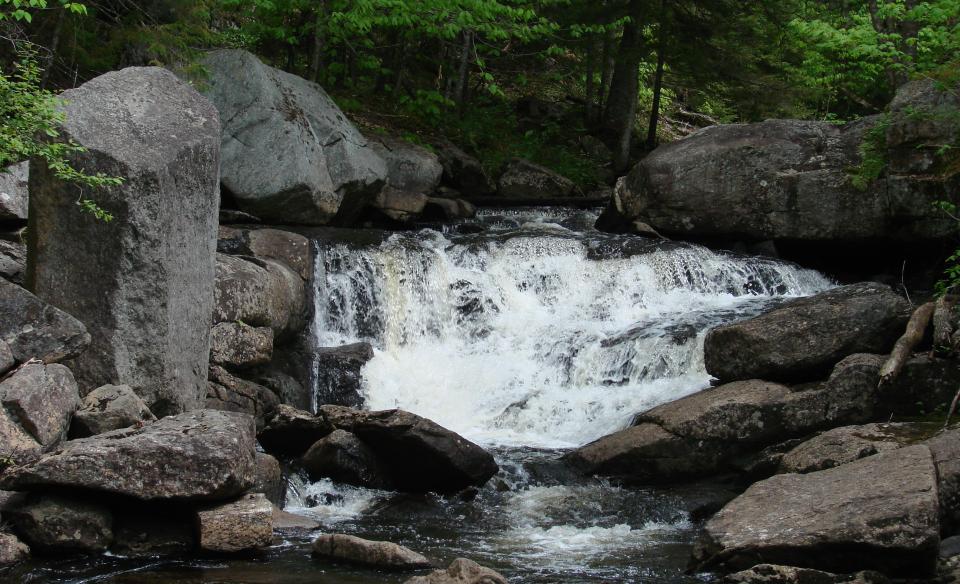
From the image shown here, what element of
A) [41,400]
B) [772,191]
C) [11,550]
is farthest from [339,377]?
[772,191]

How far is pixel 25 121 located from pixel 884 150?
11.6 m

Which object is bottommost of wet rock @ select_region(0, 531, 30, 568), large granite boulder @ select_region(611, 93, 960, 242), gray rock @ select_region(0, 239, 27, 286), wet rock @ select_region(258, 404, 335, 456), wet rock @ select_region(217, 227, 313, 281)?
wet rock @ select_region(0, 531, 30, 568)

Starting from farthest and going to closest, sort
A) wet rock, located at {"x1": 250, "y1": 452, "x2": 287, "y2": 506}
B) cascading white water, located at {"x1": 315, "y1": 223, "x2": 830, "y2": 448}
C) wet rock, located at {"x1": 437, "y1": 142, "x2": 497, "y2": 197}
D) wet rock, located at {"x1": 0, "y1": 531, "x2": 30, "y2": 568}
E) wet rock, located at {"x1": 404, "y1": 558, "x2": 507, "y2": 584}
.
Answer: wet rock, located at {"x1": 437, "y1": 142, "x2": 497, "y2": 197}, cascading white water, located at {"x1": 315, "y1": 223, "x2": 830, "y2": 448}, wet rock, located at {"x1": 250, "y1": 452, "x2": 287, "y2": 506}, wet rock, located at {"x1": 0, "y1": 531, "x2": 30, "y2": 568}, wet rock, located at {"x1": 404, "y1": 558, "x2": 507, "y2": 584}

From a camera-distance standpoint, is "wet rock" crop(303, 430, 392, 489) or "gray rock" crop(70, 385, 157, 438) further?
"wet rock" crop(303, 430, 392, 489)

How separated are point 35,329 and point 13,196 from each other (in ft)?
10.4

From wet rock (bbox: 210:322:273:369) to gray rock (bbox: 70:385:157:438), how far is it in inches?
106

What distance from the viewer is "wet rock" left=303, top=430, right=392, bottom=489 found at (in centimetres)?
949

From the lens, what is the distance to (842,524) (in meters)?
6.75

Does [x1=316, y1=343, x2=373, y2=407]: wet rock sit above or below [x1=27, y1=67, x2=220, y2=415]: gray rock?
below

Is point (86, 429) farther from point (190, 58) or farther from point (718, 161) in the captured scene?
point (718, 161)

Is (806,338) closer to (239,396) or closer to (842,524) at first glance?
(842,524)

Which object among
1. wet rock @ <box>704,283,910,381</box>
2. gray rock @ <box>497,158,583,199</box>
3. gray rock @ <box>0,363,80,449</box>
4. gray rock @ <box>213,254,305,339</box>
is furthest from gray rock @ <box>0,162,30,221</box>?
gray rock @ <box>497,158,583,199</box>

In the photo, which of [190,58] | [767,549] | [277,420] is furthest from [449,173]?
[767,549]

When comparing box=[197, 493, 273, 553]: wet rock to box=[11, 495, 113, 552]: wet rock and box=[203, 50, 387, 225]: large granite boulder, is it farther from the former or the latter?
box=[203, 50, 387, 225]: large granite boulder
